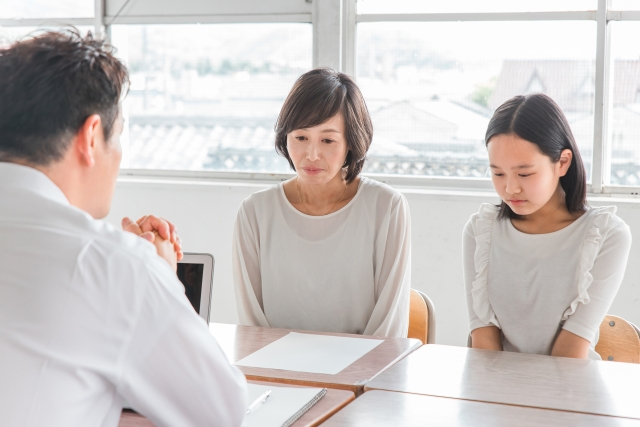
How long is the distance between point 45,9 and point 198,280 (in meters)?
3.26

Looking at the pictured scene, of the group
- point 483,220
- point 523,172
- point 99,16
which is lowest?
point 483,220

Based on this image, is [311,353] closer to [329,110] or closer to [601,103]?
[329,110]

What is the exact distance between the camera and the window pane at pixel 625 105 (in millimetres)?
3309

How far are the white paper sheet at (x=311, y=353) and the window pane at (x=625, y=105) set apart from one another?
2161mm

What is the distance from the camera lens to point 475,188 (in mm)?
3588

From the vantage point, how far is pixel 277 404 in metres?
1.30

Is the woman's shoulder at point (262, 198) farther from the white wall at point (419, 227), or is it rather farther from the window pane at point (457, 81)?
the window pane at point (457, 81)

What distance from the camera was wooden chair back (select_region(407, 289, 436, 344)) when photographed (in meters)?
2.14

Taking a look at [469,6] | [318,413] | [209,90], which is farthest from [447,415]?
[209,90]

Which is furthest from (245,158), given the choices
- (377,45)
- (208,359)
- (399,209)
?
(208,359)

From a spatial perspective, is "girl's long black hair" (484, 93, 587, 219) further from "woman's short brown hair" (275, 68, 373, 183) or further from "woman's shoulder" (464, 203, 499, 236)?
"woman's short brown hair" (275, 68, 373, 183)

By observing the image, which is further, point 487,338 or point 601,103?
point 601,103

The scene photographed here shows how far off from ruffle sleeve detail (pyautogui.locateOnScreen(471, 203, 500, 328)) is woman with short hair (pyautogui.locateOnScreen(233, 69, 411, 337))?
0.23m

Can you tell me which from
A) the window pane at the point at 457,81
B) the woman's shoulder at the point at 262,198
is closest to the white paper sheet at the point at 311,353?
the woman's shoulder at the point at 262,198
